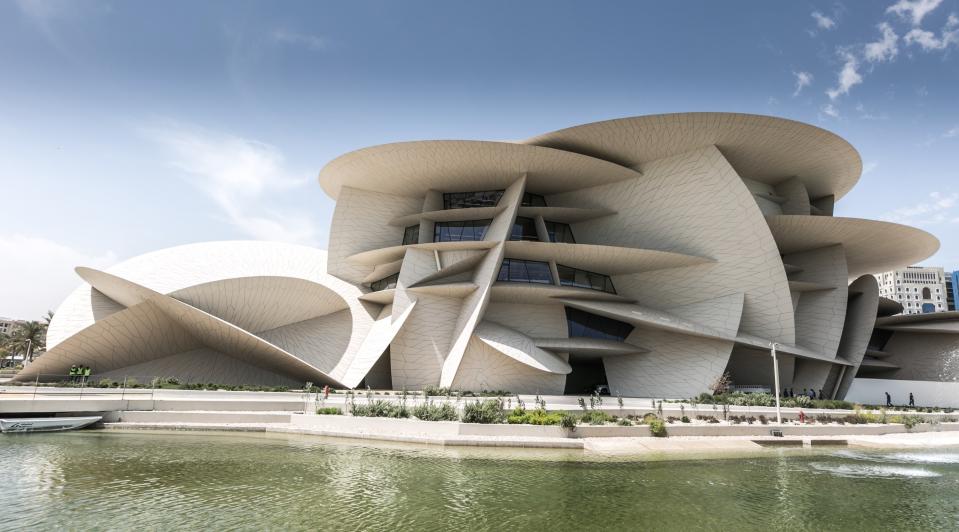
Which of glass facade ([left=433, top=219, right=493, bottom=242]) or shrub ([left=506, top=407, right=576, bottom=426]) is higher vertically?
glass facade ([left=433, top=219, right=493, bottom=242])

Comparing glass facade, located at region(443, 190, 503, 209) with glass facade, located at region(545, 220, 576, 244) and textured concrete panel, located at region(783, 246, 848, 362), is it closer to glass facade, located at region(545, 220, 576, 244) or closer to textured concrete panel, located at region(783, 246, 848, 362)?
glass facade, located at region(545, 220, 576, 244)

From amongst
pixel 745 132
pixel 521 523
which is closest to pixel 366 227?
pixel 745 132

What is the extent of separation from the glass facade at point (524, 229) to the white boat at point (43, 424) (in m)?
23.5

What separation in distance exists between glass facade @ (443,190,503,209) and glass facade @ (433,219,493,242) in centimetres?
130

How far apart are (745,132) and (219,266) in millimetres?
30463

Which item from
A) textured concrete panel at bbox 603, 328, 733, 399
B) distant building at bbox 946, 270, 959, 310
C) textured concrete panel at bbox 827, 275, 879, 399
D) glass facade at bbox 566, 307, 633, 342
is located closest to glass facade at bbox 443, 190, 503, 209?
glass facade at bbox 566, 307, 633, 342

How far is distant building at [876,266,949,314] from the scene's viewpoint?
100 metres

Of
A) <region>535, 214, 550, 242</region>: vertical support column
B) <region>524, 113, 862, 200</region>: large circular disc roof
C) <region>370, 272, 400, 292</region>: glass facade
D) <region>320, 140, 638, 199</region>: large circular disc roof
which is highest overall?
<region>524, 113, 862, 200</region>: large circular disc roof

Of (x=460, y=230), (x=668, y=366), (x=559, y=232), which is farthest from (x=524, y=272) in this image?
(x=668, y=366)

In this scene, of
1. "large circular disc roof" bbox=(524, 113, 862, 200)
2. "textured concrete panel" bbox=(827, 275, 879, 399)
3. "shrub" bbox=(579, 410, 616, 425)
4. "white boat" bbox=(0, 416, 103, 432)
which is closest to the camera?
"white boat" bbox=(0, 416, 103, 432)

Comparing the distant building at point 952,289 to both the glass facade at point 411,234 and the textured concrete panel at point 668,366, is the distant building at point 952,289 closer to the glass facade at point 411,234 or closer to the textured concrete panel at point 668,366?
the textured concrete panel at point 668,366

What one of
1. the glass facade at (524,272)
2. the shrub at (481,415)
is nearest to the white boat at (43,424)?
the shrub at (481,415)

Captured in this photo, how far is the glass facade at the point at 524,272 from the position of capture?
31183 mm

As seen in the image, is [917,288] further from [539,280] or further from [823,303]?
[539,280]
